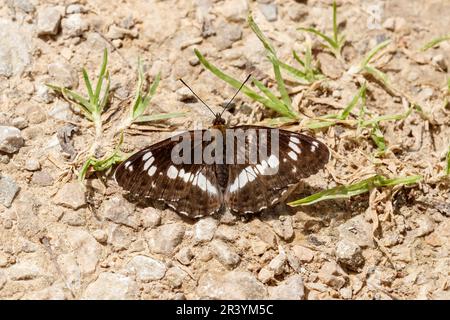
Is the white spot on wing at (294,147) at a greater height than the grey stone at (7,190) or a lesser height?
greater

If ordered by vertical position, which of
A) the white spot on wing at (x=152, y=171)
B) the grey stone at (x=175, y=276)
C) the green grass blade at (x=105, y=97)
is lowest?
the grey stone at (x=175, y=276)

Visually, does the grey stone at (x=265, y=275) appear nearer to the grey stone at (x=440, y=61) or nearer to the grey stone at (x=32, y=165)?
the grey stone at (x=32, y=165)

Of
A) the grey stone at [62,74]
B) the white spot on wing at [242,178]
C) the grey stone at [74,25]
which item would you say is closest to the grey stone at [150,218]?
the white spot on wing at [242,178]

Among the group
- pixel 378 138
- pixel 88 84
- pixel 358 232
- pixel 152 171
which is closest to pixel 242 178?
pixel 152 171

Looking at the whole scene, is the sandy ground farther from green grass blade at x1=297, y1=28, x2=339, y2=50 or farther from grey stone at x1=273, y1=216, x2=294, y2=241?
green grass blade at x1=297, y1=28, x2=339, y2=50

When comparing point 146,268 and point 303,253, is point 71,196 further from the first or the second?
point 303,253
